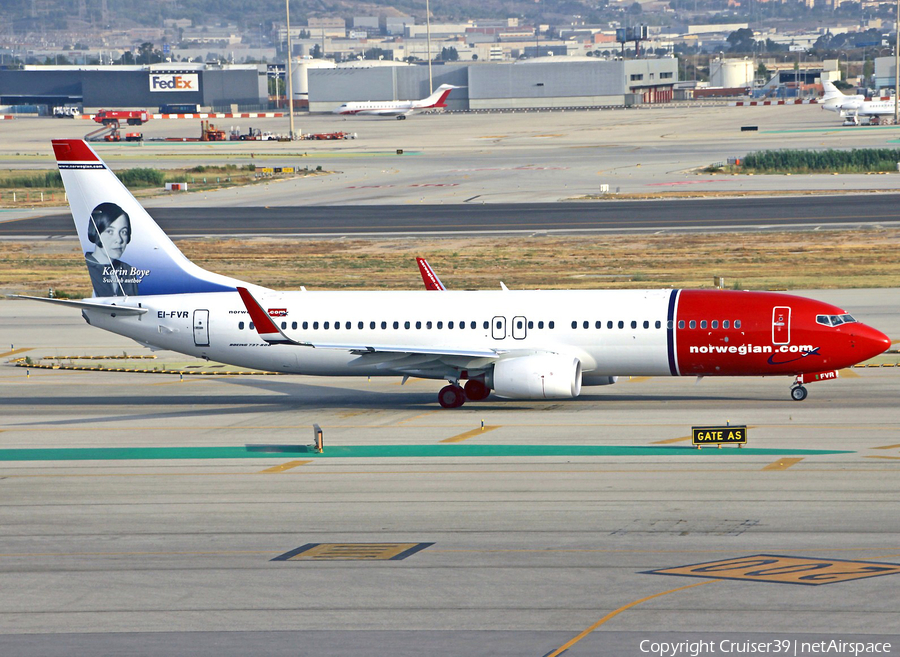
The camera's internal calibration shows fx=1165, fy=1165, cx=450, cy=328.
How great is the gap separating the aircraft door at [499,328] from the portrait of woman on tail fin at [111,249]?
529 inches

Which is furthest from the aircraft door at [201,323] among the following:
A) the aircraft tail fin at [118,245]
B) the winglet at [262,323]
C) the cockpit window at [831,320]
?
the cockpit window at [831,320]

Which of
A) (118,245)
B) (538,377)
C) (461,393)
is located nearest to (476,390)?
(461,393)

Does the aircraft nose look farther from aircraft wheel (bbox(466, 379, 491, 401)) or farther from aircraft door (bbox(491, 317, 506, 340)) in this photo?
aircraft wheel (bbox(466, 379, 491, 401))

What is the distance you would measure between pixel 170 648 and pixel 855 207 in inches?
3152

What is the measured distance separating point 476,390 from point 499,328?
2.48 m

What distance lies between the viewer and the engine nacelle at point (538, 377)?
38656 millimetres

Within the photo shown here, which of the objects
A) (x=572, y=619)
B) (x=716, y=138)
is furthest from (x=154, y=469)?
(x=716, y=138)

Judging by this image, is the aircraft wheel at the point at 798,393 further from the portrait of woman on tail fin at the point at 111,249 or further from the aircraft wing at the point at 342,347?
the portrait of woman on tail fin at the point at 111,249

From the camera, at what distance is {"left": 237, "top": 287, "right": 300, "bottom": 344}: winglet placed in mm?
38438

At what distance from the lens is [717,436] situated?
33.6 m

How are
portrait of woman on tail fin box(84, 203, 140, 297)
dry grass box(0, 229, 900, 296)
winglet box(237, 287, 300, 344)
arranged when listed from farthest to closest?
1. dry grass box(0, 229, 900, 296)
2. portrait of woman on tail fin box(84, 203, 140, 297)
3. winglet box(237, 287, 300, 344)

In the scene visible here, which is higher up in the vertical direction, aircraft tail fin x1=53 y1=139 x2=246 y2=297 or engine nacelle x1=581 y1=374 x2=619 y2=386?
aircraft tail fin x1=53 y1=139 x2=246 y2=297

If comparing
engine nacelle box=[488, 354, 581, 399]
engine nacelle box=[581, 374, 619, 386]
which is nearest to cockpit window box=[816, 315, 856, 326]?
engine nacelle box=[581, 374, 619, 386]

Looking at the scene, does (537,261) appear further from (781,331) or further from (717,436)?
(717,436)
